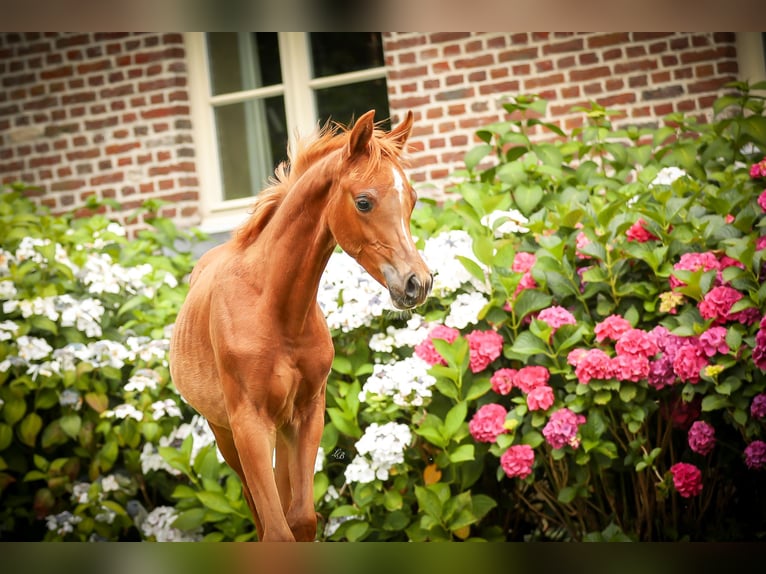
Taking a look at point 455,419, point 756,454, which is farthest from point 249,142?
point 756,454

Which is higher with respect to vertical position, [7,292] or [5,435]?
[7,292]

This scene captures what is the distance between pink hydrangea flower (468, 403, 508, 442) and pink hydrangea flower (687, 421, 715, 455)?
0.58 meters

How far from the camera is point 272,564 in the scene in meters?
1.71

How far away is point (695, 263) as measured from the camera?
2.96 meters

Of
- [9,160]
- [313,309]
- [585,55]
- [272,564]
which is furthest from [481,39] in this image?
[272,564]

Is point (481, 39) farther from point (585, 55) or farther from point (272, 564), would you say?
point (272, 564)

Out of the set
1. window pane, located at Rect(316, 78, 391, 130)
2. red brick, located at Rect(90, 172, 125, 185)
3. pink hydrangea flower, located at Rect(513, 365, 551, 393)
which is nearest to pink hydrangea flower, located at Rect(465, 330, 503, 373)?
pink hydrangea flower, located at Rect(513, 365, 551, 393)

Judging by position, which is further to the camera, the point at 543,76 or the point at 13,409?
the point at 543,76

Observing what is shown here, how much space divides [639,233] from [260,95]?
2.60 metres

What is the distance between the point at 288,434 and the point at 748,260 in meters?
1.65

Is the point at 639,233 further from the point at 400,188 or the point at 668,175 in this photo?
the point at 400,188

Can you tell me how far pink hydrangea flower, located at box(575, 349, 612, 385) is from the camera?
285cm

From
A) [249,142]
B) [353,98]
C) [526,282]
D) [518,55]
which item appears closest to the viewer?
[526,282]
